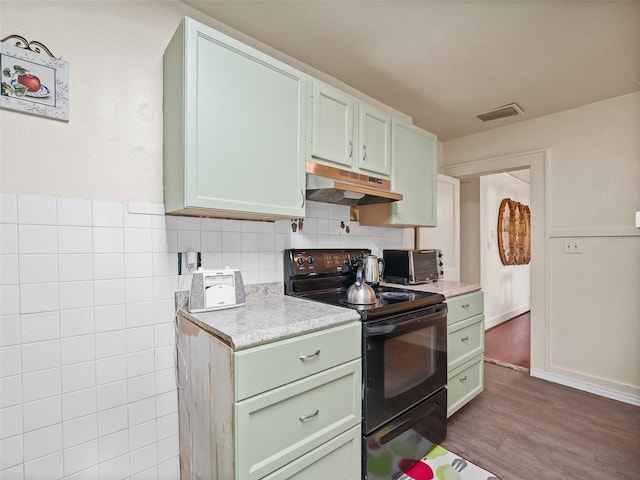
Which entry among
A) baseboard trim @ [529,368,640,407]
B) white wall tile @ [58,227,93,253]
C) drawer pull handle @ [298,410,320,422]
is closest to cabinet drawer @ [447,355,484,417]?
baseboard trim @ [529,368,640,407]

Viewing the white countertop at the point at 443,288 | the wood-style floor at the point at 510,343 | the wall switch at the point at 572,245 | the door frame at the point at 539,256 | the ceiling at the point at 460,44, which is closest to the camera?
the ceiling at the point at 460,44

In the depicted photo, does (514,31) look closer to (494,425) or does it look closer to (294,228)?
(294,228)

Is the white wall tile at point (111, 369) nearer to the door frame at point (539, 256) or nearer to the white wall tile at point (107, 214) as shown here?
the white wall tile at point (107, 214)

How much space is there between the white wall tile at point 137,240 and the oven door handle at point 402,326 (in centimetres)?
107

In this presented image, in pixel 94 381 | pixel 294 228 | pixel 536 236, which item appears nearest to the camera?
pixel 94 381

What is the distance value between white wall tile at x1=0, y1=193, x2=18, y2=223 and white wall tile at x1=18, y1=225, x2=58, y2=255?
0.04 metres

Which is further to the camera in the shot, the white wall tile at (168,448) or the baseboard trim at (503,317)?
the baseboard trim at (503,317)

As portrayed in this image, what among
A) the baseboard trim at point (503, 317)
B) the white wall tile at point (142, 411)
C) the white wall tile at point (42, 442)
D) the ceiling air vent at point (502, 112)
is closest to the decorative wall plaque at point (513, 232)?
the baseboard trim at point (503, 317)

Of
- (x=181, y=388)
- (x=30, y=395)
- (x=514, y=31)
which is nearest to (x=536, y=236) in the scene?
(x=514, y=31)

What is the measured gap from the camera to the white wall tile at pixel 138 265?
1.38m

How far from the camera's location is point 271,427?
44.1 inches

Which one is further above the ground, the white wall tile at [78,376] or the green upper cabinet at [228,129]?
the green upper cabinet at [228,129]

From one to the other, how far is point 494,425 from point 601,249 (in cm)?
166

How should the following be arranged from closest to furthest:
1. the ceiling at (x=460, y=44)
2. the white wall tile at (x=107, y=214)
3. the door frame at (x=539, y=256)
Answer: the white wall tile at (x=107, y=214)
the ceiling at (x=460, y=44)
the door frame at (x=539, y=256)
